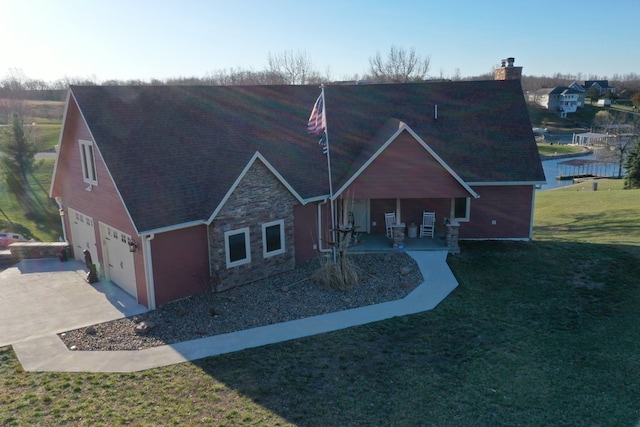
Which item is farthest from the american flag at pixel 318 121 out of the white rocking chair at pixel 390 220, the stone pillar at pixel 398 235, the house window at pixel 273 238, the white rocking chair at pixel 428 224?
the white rocking chair at pixel 428 224

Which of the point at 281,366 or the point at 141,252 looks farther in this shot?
the point at 141,252

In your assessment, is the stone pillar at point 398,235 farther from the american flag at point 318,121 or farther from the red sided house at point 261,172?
the american flag at point 318,121

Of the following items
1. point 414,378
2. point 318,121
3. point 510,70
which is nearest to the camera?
point 414,378

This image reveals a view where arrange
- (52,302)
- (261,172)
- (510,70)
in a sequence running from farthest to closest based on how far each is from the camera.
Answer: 1. (510,70)
2. (261,172)
3. (52,302)

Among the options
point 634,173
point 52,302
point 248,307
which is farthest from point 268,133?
point 634,173

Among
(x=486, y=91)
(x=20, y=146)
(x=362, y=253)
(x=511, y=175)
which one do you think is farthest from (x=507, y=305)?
(x=20, y=146)

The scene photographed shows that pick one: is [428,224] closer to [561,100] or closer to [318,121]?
[318,121]

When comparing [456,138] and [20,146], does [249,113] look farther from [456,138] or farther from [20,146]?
[20,146]
